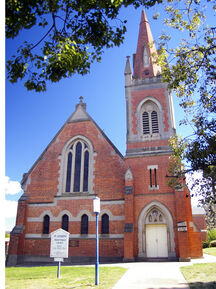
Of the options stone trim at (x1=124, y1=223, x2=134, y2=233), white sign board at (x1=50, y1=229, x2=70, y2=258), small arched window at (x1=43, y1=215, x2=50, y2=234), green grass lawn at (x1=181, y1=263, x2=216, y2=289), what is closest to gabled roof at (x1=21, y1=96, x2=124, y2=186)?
small arched window at (x1=43, y1=215, x2=50, y2=234)

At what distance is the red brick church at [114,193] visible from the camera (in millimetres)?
19656

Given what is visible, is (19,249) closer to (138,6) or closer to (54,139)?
(54,139)

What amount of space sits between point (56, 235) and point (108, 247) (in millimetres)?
8287

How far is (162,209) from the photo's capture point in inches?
789

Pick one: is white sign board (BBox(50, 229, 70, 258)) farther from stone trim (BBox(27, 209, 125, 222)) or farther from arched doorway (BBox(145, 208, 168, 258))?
arched doorway (BBox(145, 208, 168, 258))

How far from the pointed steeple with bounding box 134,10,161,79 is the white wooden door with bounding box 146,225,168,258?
48.3ft

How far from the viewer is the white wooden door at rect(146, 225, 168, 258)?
19.5 m

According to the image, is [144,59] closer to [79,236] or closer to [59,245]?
[79,236]

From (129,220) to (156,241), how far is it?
2.74 m

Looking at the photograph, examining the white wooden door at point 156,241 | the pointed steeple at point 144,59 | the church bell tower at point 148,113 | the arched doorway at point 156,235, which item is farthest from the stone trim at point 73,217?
the pointed steeple at point 144,59

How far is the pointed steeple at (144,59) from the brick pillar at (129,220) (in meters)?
11.0

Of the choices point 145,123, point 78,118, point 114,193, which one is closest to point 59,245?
point 114,193
